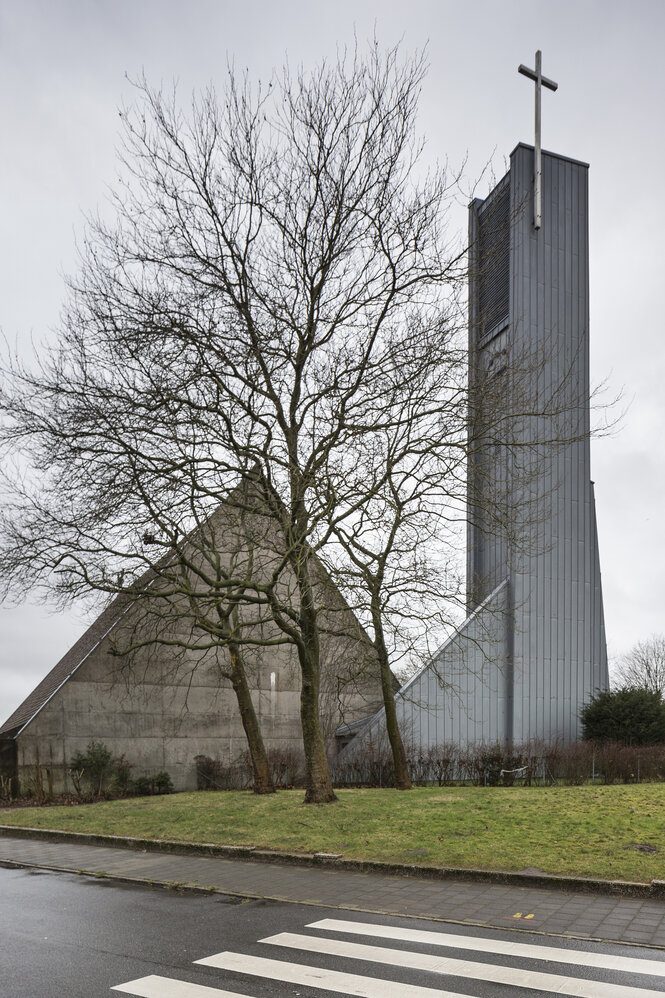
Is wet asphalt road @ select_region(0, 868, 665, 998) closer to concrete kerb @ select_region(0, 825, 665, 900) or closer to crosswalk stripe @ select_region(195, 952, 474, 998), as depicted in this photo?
crosswalk stripe @ select_region(195, 952, 474, 998)

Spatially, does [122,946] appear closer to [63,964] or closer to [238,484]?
[63,964]

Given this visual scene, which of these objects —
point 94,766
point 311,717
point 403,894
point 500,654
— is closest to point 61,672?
point 94,766

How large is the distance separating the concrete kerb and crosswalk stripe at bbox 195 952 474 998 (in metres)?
3.58

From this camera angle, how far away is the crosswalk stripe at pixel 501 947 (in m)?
6.34

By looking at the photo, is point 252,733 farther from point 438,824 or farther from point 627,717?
point 627,717

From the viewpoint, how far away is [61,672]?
26438mm

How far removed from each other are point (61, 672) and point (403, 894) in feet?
64.8

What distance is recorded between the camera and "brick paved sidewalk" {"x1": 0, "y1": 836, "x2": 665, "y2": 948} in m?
7.56

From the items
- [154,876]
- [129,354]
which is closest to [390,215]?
[129,354]

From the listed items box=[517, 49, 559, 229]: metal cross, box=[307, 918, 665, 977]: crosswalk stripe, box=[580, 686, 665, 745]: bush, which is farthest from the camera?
box=[517, 49, 559, 229]: metal cross

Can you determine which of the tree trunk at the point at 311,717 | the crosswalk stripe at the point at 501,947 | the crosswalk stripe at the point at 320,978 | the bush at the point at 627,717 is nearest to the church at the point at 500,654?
the bush at the point at 627,717

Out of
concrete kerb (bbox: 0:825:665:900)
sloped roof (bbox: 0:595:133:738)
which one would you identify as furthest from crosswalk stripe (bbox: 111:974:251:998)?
sloped roof (bbox: 0:595:133:738)

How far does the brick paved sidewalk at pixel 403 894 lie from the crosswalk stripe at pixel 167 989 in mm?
2828

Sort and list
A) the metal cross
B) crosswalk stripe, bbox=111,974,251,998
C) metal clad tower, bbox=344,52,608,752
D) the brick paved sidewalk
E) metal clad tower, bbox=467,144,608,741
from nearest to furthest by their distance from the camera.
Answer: crosswalk stripe, bbox=111,974,251,998 → the brick paved sidewalk → metal clad tower, bbox=344,52,608,752 → metal clad tower, bbox=467,144,608,741 → the metal cross
